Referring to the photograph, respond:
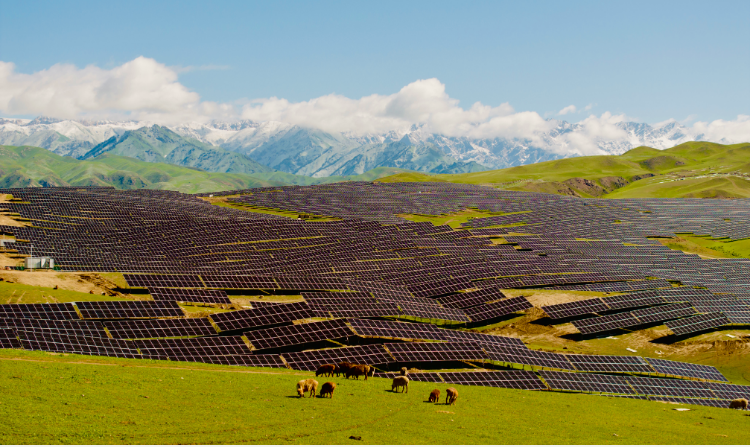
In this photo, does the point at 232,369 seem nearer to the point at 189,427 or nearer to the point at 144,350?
the point at 144,350

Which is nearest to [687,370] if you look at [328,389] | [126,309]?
[328,389]

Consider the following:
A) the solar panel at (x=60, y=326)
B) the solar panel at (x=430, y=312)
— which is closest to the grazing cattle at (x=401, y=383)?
the solar panel at (x=60, y=326)

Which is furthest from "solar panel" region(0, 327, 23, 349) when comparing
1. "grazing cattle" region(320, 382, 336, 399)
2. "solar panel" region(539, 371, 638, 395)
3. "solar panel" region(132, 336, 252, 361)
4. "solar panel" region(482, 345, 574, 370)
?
"solar panel" region(539, 371, 638, 395)

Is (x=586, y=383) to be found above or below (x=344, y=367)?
below

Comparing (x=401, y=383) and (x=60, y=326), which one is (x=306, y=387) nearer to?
(x=401, y=383)

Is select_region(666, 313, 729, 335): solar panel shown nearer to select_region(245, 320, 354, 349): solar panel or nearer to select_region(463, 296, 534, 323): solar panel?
select_region(463, 296, 534, 323): solar panel

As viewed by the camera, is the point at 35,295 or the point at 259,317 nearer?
the point at 259,317

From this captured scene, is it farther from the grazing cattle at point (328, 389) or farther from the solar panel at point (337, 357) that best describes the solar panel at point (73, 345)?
the grazing cattle at point (328, 389)
